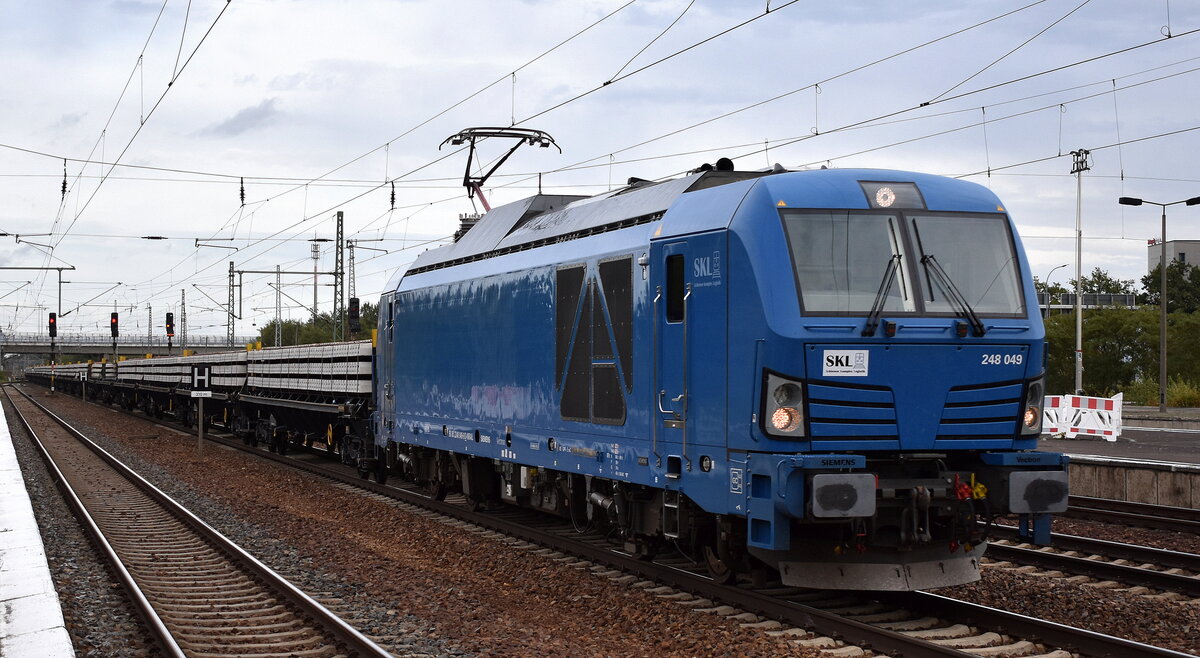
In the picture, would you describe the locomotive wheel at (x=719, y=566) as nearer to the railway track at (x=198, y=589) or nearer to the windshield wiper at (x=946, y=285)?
the windshield wiper at (x=946, y=285)

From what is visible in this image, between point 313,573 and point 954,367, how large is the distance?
6.94 m

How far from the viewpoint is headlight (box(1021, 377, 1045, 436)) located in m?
9.46

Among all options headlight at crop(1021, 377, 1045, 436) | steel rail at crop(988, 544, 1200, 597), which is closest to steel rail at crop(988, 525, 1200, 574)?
steel rail at crop(988, 544, 1200, 597)

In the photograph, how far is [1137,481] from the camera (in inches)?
685

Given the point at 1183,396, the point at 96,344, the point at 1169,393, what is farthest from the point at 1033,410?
the point at 96,344

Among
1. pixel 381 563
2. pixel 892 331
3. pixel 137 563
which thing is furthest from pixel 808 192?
pixel 137 563

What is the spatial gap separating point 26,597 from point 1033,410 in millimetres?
8614

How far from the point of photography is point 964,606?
9.05 m

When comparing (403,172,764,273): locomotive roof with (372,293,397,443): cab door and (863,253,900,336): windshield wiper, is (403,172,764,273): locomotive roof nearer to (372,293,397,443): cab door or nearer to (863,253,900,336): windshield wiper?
(372,293,397,443): cab door

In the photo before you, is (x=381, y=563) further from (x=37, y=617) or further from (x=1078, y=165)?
(x=1078, y=165)

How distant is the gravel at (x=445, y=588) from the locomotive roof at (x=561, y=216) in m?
3.56

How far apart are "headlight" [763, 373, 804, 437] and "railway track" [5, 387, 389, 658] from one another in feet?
10.8

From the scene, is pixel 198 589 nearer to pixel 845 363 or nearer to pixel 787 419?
pixel 787 419

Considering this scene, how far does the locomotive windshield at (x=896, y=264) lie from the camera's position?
9070 millimetres
